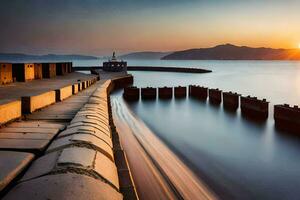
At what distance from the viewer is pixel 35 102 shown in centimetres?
1415

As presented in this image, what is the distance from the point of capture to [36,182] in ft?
13.7

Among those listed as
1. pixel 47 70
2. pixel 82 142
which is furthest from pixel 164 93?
pixel 82 142

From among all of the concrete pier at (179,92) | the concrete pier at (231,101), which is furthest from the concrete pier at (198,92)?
the concrete pier at (231,101)

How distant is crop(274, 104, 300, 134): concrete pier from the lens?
25234mm

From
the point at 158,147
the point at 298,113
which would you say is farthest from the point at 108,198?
the point at 298,113

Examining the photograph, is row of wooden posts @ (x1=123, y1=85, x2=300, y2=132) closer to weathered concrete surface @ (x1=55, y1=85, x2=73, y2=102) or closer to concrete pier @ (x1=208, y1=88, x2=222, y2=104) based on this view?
concrete pier @ (x1=208, y1=88, x2=222, y2=104)

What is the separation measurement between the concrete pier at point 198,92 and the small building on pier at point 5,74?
97.7ft

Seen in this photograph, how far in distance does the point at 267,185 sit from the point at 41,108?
38.3ft

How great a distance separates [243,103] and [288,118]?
A: 990cm

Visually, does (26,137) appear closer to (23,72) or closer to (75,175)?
(75,175)

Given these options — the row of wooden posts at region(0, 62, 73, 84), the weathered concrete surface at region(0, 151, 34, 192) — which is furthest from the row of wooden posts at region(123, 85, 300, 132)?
the weathered concrete surface at region(0, 151, 34, 192)

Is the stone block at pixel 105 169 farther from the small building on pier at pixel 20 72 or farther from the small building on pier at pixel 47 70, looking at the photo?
the small building on pier at pixel 47 70

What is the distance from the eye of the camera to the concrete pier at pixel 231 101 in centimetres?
3975

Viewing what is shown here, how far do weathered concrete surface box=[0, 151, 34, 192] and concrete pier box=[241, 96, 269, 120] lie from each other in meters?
29.4
